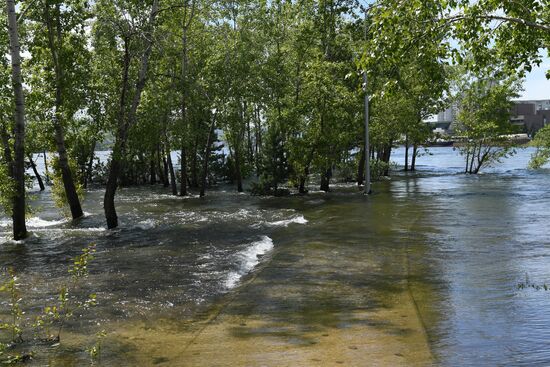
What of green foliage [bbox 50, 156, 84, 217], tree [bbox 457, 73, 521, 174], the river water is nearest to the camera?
the river water

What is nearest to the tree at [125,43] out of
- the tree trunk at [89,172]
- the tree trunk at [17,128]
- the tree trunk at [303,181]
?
the tree trunk at [17,128]

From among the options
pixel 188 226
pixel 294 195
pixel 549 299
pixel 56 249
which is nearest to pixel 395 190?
pixel 294 195

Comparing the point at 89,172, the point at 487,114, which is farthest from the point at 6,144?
the point at 487,114

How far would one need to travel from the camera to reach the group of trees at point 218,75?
825 centimetres

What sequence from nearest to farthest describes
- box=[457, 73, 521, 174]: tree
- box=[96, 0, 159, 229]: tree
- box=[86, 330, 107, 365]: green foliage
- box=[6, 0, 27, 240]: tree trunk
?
box=[86, 330, 107, 365]: green foliage < box=[6, 0, 27, 240]: tree trunk < box=[96, 0, 159, 229]: tree < box=[457, 73, 521, 174]: tree

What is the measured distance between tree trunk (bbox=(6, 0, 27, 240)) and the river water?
79 cm

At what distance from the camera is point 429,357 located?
221 inches

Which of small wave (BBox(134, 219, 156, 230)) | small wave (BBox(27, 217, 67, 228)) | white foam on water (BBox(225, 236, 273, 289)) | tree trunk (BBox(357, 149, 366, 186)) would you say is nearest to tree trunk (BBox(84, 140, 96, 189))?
small wave (BBox(27, 217, 67, 228))

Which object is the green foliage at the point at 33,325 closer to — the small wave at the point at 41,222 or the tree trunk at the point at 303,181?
the small wave at the point at 41,222

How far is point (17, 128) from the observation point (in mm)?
14242

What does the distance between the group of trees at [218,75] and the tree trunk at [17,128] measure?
35 mm

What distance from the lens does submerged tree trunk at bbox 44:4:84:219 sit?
56.6 ft

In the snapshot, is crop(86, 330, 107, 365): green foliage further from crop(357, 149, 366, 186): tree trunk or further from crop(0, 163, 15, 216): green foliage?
crop(357, 149, 366, 186): tree trunk

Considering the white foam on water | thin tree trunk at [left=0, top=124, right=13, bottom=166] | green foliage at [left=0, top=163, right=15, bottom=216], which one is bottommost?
the white foam on water
